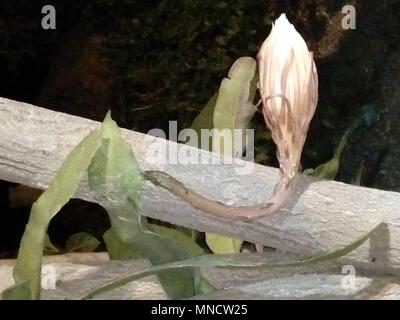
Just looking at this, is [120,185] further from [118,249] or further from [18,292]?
[118,249]

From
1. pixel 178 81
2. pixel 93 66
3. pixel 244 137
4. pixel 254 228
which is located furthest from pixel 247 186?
pixel 93 66

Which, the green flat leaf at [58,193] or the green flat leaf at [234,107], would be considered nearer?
the green flat leaf at [58,193]

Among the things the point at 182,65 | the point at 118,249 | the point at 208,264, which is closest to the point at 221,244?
the point at 118,249

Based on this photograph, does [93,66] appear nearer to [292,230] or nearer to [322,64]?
[322,64]

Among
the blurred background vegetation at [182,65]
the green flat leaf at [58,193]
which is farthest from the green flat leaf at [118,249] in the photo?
the blurred background vegetation at [182,65]

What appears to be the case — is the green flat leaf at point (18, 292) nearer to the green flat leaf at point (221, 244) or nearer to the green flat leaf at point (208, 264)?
the green flat leaf at point (208, 264)

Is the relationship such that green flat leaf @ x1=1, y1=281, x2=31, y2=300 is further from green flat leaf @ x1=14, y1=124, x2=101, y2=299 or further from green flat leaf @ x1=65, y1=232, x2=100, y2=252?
green flat leaf @ x1=65, y1=232, x2=100, y2=252
